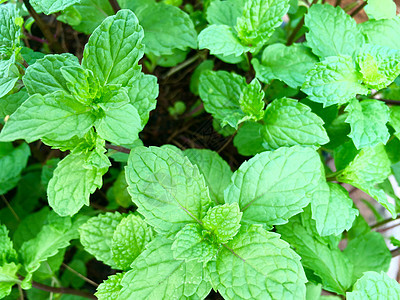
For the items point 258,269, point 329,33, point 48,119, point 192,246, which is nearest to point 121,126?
point 48,119

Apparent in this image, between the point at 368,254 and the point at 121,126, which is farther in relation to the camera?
the point at 368,254

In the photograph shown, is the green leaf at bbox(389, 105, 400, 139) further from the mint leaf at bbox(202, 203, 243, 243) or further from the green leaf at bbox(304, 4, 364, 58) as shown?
the mint leaf at bbox(202, 203, 243, 243)

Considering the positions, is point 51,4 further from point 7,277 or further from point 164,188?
point 7,277

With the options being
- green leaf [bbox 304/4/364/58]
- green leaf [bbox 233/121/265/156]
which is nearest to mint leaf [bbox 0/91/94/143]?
green leaf [bbox 233/121/265/156]

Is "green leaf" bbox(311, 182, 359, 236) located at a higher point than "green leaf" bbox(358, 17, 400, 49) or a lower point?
lower

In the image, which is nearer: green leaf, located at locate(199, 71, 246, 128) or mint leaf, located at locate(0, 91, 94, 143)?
mint leaf, located at locate(0, 91, 94, 143)

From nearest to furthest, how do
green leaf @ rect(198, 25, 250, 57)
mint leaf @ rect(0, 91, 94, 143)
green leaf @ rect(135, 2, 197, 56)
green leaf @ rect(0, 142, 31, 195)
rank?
mint leaf @ rect(0, 91, 94, 143) → green leaf @ rect(198, 25, 250, 57) → green leaf @ rect(135, 2, 197, 56) → green leaf @ rect(0, 142, 31, 195)

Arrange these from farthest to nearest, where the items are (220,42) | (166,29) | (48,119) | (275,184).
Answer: (166,29)
(220,42)
(275,184)
(48,119)
